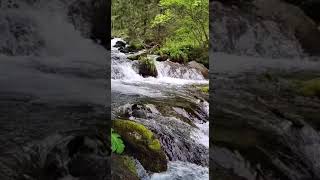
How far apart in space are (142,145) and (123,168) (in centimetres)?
24

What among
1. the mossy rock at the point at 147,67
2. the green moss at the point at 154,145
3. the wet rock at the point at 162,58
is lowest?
the green moss at the point at 154,145

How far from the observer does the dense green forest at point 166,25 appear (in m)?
3.38

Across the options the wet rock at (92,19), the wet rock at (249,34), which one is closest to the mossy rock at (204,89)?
the wet rock at (249,34)

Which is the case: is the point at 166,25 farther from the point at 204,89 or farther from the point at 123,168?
the point at 123,168

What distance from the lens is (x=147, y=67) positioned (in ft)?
A: 11.6

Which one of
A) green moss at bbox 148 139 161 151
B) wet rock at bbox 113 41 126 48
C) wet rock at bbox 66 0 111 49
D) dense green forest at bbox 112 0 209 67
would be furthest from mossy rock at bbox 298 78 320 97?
wet rock at bbox 113 41 126 48

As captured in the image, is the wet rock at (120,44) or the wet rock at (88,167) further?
the wet rock at (120,44)

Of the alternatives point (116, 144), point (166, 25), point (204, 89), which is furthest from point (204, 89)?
point (116, 144)

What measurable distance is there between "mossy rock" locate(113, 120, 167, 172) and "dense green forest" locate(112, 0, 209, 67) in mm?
687

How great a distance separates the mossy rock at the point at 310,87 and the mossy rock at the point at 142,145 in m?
1.43

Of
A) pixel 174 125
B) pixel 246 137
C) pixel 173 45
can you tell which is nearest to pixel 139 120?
pixel 174 125

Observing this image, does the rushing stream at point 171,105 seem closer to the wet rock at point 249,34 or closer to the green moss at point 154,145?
the green moss at point 154,145

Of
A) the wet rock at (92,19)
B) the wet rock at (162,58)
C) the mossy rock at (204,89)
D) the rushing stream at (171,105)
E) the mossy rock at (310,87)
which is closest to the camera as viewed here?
the mossy rock at (310,87)

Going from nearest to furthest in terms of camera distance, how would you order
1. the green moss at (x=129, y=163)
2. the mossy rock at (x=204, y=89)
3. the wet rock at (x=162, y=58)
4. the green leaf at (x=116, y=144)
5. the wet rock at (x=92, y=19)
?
the wet rock at (x=92, y=19)
the green leaf at (x=116, y=144)
the green moss at (x=129, y=163)
the mossy rock at (x=204, y=89)
the wet rock at (x=162, y=58)
